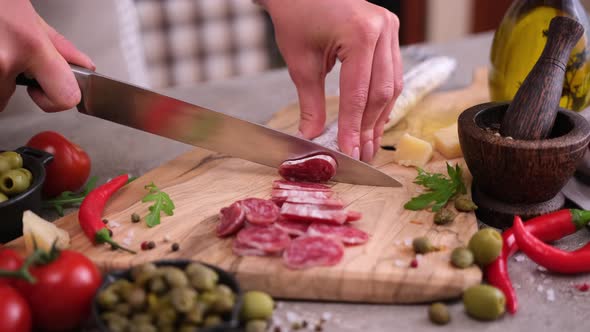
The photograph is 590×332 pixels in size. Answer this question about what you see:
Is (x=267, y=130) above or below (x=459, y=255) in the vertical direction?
above

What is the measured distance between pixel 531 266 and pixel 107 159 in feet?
4.89

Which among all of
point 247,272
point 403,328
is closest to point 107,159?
point 247,272

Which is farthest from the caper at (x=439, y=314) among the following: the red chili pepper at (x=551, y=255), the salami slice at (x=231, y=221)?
the salami slice at (x=231, y=221)

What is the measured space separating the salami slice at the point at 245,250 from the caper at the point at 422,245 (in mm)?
352

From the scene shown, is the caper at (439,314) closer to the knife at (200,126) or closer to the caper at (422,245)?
the caper at (422,245)

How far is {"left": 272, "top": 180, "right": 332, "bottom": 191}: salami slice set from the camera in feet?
5.98

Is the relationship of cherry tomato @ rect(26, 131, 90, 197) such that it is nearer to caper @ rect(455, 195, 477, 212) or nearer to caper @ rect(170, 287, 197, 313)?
caper @ rect(170, 287, 197, 313)

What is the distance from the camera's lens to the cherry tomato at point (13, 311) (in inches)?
49.0

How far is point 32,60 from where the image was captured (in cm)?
166

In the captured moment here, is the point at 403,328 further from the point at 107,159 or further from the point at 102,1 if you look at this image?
the point at 102,1

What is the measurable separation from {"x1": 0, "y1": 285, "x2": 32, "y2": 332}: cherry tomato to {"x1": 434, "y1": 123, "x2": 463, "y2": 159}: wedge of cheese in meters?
1.31

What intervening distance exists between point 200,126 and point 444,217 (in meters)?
0.76

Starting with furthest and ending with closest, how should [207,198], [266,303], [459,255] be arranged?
1. [207,198]
2. [459,255]
3. [266,303]

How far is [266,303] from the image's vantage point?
4.45ft
